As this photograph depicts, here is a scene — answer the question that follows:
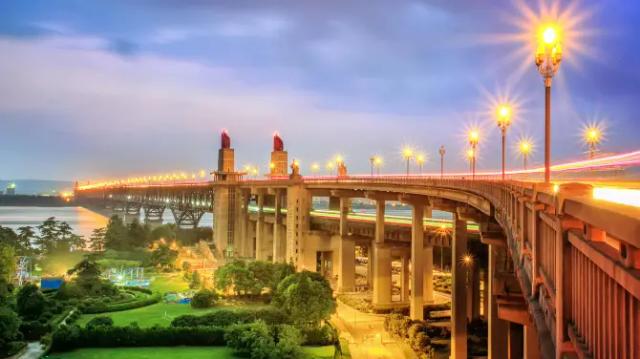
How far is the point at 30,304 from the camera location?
1889 inches

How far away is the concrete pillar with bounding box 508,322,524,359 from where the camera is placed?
87.2ft

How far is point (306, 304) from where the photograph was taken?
4472 cm

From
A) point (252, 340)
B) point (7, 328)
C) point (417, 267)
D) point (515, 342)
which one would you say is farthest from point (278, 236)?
point (515, 342)

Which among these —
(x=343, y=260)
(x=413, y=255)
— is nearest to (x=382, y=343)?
(x=413, y=255)

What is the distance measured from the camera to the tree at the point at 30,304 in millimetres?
47969

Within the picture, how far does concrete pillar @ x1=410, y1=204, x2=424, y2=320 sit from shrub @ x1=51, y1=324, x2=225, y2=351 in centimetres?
1765

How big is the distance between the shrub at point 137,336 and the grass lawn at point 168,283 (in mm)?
20057

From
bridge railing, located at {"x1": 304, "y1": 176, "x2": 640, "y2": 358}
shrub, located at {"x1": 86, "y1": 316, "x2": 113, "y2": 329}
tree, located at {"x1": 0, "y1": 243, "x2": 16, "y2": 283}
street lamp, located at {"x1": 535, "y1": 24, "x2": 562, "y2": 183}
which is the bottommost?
shrub, located at {"x1": 86, "y1": 316, "x2": 113, "y2": 329}

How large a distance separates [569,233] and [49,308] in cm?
5123

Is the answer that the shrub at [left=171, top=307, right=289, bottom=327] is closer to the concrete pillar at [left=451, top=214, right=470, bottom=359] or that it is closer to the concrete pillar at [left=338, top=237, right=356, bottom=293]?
the concrete pillar at [left=451, top=214, right=470, bottom=359]

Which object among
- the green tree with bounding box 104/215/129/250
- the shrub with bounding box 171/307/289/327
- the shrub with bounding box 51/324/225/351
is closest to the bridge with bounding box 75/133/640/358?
the shrub with bounding box 171/307/289/327

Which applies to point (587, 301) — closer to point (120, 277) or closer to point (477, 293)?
point (477, 293)

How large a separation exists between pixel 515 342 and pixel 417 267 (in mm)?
23557

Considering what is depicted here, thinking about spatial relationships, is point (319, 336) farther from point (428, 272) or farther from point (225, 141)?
point (225, 141)
